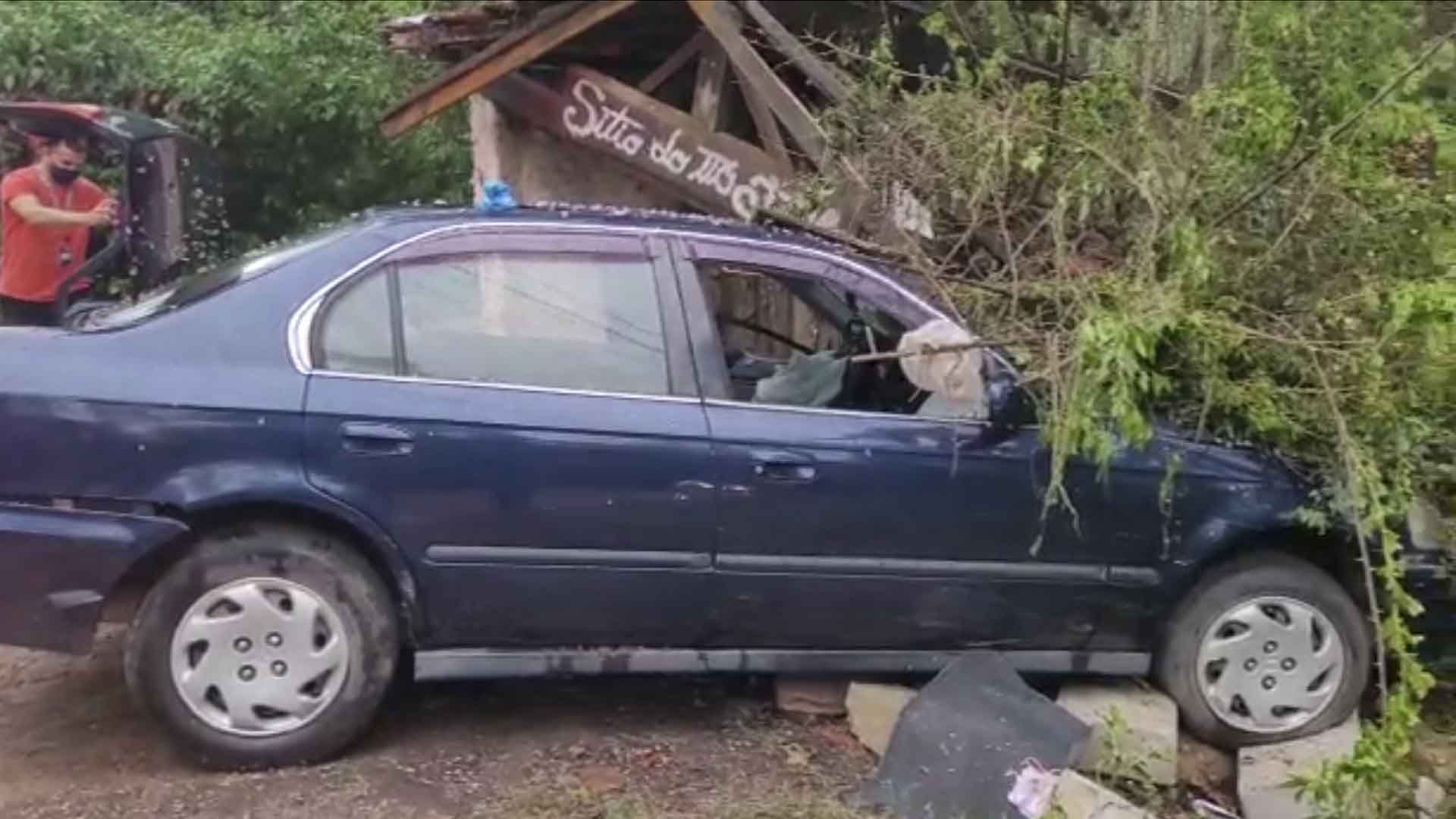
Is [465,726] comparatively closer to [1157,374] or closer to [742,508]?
[742,508]

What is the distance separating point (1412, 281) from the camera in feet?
18.2

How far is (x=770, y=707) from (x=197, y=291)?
2213mm

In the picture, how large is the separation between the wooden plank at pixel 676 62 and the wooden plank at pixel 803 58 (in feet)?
1.66

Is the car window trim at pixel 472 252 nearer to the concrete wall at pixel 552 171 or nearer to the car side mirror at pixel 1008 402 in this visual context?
the car side mirror at pixel 1008 402

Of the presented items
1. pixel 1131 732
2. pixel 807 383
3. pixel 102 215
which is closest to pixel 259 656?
pixel 807 383

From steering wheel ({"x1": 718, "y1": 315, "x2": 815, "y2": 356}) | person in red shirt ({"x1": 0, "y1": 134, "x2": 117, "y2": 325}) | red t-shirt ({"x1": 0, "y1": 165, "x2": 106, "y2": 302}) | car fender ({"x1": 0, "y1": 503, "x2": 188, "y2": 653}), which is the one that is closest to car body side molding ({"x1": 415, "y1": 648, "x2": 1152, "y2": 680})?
car fender ({"x1": 0, "y1": 503, "x2": 188, "y2": 653})

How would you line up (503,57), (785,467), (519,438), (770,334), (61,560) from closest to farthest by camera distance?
1. (61,560)
2. (519,438)
3. (785,467)
4. (770,334)
5. (503,57)

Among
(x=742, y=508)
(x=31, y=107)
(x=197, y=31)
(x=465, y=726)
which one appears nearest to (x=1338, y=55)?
(x=742, y=508)

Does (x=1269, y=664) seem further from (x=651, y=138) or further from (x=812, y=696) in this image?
(x=651, y=138)

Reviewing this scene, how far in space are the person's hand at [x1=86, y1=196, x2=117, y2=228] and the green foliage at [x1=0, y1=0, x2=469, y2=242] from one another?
2833 mm

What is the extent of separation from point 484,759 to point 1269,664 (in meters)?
2.47

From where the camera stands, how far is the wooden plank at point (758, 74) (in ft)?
25.6

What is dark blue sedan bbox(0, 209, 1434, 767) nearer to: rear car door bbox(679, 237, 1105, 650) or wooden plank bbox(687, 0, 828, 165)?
rear car door bbox(679, 237, 1105, 650)

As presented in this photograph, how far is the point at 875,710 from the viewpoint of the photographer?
17.6ft
